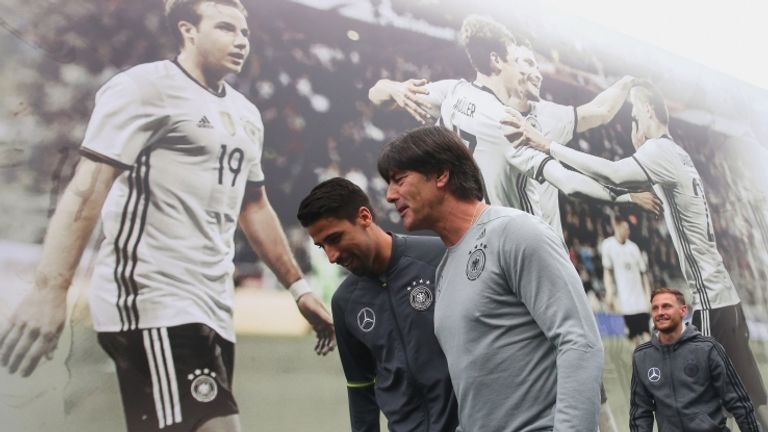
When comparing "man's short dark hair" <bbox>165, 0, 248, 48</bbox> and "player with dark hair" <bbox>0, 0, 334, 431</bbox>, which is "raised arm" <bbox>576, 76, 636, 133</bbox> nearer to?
"player with dark hair" <bbox>0, 0, 334, 431</bbox>

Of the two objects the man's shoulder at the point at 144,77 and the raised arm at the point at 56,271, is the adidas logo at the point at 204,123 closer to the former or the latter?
the man's shoulder at the point at 144,77

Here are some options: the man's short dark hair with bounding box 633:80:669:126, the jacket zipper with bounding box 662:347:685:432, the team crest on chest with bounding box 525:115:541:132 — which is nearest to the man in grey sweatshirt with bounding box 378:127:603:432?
the jacket zipper with bounding box 662:347:685:432

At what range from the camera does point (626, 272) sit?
18.9ft

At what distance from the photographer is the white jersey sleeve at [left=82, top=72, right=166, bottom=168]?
11.1 feet

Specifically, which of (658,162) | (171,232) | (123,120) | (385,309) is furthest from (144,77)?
(658,162)

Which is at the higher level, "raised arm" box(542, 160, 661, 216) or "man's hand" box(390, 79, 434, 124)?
"man's hand" box(390, 79, 434, 124)

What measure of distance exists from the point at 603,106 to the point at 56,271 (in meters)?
4.46

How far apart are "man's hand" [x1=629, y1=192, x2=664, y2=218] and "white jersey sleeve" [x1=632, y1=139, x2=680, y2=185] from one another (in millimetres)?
169

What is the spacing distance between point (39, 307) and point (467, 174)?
2.19 meters

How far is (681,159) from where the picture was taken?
670 centimetres

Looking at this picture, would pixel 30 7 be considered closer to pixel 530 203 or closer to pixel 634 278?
pixel 530 203

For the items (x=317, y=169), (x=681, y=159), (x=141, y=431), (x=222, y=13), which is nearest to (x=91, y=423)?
(x=141, y=431)

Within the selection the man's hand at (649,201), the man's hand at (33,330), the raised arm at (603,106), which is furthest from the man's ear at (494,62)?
the man's hand at (33,330)

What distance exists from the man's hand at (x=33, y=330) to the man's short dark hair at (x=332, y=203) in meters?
1.73
